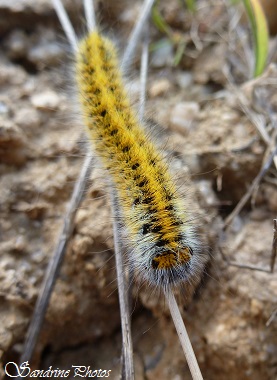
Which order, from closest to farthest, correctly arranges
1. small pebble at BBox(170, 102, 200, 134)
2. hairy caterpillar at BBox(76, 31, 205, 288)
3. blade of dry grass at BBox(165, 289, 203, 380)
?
blade of dry grass at BBox(165, 289, 203, 380)
hairy caterpillar at BBox(76, 31, 205, 288)
small pebble at BBox(170, 102, 200, 134)

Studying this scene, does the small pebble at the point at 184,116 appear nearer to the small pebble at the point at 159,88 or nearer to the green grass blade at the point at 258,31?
the small pebble at the point at 159,88

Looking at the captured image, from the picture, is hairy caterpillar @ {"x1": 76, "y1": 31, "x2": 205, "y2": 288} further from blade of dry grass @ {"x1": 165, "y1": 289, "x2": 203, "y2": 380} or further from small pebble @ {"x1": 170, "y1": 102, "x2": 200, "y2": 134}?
small pebble @ {"x1": 170, "y1": 102, "x2": 200, "y2": 134}

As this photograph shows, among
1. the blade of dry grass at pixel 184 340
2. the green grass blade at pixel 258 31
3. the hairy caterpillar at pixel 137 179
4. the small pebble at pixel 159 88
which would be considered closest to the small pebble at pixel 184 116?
the small pebble at pixel 159 88

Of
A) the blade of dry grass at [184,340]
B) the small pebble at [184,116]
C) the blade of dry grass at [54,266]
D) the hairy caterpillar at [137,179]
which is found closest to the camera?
the blade of dry grass at [184,340]

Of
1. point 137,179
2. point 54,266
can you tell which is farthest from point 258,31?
point 54,266

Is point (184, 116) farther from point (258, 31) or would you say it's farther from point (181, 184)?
point (258, 31)

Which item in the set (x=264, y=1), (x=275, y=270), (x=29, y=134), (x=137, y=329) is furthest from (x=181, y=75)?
(x=137, y=329)

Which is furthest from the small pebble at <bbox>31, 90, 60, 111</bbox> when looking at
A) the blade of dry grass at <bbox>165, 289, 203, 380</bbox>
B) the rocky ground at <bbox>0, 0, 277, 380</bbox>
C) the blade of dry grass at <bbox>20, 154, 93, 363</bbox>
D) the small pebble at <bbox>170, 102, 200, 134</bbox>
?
the blade of dry grass at <bbox>165, 289, 203, 380</bbox>
